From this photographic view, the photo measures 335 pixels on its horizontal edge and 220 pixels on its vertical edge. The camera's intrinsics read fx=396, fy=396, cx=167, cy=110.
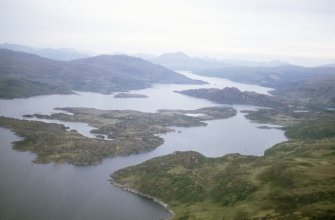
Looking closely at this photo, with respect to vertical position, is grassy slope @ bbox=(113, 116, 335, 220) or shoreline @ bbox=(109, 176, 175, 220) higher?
grassy slope @ bbox=(113, 116, 335, 220)

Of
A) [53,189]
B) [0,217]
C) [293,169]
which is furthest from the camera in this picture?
[53,189]

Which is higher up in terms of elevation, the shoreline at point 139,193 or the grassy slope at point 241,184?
the grassy slope at point 241,184

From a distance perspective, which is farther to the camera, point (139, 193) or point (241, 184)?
point (139, 193)

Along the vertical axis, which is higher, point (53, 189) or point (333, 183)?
point (333, 183)

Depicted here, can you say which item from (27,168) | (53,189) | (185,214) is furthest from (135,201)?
(27,168)

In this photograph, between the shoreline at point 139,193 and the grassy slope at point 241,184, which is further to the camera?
the shoreline at point 139,193

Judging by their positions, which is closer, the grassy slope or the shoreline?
the grassy slope

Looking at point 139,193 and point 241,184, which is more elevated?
point 241,184

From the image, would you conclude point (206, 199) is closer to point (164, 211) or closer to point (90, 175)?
point (164, 211)
